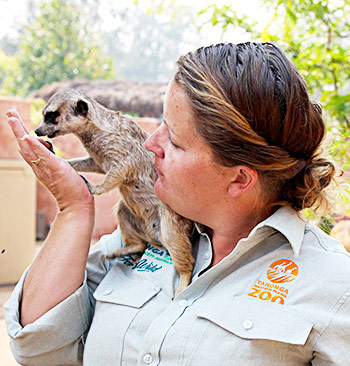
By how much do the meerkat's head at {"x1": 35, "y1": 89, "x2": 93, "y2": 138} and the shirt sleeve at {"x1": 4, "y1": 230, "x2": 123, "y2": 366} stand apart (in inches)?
16.6

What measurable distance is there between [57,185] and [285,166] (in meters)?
0.55

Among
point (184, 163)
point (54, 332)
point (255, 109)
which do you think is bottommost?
point (54, 332)

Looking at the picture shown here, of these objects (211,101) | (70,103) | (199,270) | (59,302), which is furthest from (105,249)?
(211,101)

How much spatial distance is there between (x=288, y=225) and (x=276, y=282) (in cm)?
13

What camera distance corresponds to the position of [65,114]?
1416 millimetres

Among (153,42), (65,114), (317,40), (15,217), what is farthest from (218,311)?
(153,42)

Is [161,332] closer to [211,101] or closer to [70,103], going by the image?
[211,101]

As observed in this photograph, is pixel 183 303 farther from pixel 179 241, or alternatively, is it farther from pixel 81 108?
pixel 81 108

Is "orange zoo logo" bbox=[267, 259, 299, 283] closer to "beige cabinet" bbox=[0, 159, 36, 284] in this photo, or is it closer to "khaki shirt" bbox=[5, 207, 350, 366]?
"khaki shirt" bbox=[5, 207, 350, 366]

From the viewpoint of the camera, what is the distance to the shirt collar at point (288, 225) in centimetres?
106

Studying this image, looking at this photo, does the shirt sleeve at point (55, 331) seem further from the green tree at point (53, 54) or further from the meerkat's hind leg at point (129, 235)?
the green tree at point (53, 54)

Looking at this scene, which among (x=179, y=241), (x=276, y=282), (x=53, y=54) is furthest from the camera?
(x=53, y=54)

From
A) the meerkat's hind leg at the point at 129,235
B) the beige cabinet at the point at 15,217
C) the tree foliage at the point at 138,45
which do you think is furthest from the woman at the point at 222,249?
the tree foliage at the point at 138,45

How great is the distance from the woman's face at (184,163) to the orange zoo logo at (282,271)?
188 millimetres
